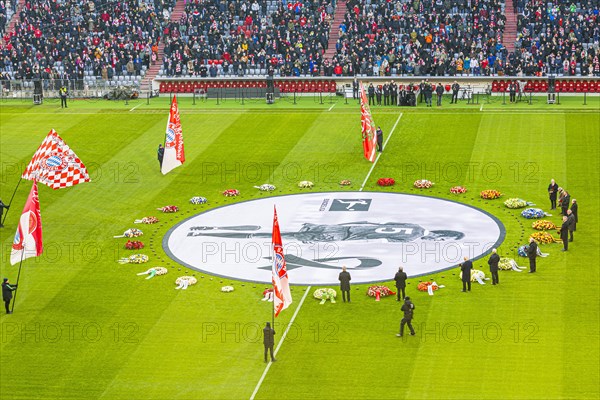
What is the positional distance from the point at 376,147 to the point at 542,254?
67.0 ft

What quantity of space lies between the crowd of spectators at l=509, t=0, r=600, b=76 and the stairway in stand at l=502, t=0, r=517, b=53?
1296 millimetres

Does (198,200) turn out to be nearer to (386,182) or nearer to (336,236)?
(336,236)

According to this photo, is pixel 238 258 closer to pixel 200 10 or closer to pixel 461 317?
pixel 461 317

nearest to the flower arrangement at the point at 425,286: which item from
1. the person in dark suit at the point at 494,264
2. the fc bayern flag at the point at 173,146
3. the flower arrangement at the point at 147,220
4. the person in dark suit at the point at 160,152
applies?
the person in dark suit at the point at 494,264

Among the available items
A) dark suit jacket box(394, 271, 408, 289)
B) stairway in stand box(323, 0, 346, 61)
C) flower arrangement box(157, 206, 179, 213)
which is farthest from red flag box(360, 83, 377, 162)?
stairway in stand box(323, 0, 346, 61)

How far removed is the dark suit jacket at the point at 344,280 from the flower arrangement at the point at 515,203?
16085 millimetres

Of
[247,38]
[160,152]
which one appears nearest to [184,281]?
[160,152]

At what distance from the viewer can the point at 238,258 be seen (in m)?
60.7

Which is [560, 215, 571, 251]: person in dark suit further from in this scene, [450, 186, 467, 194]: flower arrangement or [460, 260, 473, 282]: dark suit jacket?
[450, 186, 467, 194]: flower arrangement

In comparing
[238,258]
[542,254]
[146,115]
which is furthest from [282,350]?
[146,115]

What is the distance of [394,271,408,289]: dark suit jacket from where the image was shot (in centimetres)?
5353

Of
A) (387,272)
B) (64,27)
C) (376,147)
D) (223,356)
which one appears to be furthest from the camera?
(64,27)

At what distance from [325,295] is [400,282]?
11.0 ft

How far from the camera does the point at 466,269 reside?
179 ft
